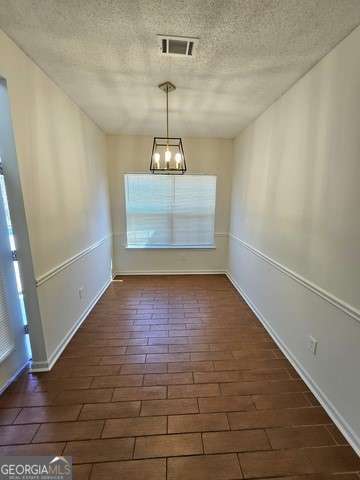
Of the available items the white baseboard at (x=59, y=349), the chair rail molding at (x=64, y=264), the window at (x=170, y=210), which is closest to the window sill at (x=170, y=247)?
the window at (x=170, y=210)

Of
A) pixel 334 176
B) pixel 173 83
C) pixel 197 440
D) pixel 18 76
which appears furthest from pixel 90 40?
pixel 197 440

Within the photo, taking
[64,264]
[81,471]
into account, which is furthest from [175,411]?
[64,264]

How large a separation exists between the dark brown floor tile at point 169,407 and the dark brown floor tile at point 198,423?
47mm

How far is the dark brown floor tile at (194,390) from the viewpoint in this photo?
181 cm

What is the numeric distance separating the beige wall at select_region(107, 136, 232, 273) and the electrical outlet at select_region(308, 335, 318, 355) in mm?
2809

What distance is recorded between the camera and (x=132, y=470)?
131cm

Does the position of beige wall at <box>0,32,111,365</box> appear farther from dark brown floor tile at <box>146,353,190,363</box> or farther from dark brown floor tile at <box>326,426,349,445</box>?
dark brown floor tile at <box>326,426,349,445</box>

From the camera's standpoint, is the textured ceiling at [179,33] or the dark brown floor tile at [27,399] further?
the dark brown floor tile at [27,399]

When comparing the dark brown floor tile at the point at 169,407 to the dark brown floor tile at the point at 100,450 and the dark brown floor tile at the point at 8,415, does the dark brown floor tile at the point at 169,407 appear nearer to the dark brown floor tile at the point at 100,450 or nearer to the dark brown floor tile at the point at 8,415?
the dark brown floor tile at the point at 100,450

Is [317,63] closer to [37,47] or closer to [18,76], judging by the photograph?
[37,47]

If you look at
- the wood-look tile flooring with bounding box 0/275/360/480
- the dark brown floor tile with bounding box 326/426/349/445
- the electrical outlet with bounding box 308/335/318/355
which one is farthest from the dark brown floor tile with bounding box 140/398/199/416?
the electrical outlet with bounding box 308/335/318/355

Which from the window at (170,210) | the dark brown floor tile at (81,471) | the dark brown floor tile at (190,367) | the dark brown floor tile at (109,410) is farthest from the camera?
the window at (170,210)

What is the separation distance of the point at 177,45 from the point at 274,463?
285 centimetres

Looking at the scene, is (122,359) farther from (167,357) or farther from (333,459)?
(333,459)
